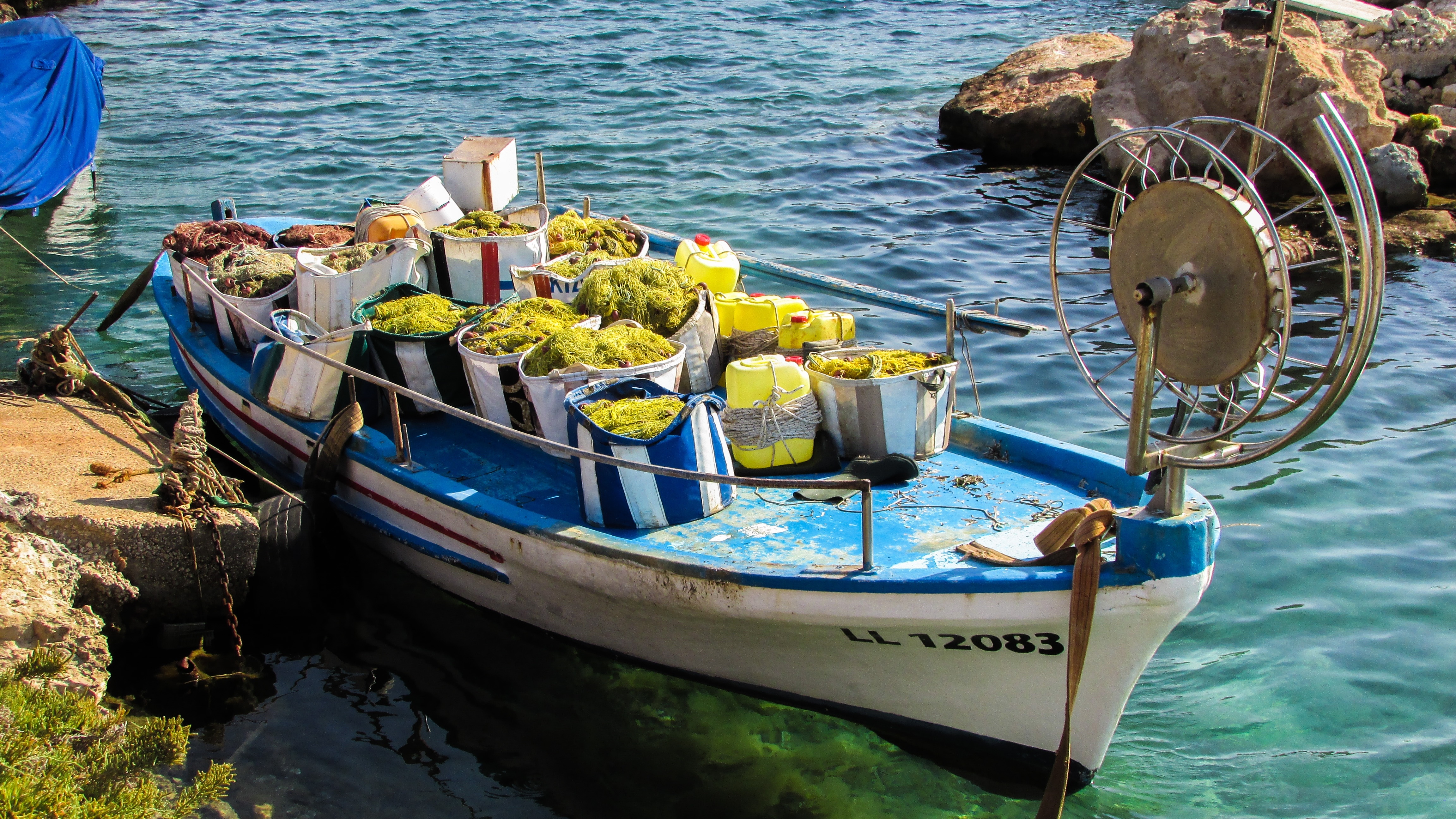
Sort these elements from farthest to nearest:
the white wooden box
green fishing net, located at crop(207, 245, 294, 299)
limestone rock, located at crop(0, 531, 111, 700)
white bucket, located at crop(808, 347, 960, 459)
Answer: the white wooden box
green fishing net, located at crop(207, 245, 294, 299)
white bucket, located at crop(808, 347, 960, 459)
limestone rock, located at crop(0, 531, 111, 700)

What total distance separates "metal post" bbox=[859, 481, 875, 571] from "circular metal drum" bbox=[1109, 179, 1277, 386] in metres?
1.39

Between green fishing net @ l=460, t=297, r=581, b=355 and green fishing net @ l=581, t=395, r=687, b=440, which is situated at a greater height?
green fishing net @ l=460, t=297, r=581, b=355

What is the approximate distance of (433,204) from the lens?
31.4ft

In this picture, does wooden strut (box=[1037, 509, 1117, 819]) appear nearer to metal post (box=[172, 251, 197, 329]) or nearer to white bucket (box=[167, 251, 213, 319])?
white bucket (box=[167, 251, 213, 319])

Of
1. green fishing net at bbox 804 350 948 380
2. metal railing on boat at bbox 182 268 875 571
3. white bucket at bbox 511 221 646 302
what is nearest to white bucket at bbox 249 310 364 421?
metal railing on boat at bbox 182 268 875 571

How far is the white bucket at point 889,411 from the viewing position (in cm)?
634

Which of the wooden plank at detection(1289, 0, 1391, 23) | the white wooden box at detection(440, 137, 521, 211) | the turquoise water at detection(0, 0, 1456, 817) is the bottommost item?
the turquoise water at detection(0, 0, 1456, 817)

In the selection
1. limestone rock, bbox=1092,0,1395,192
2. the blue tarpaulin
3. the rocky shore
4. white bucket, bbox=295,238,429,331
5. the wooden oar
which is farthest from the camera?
the blue tarpaulin

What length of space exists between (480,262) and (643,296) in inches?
75.5

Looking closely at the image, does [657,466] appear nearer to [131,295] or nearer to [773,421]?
[773,421]

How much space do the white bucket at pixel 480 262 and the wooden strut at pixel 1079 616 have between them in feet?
16.7

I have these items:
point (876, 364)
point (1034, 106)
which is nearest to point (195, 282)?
point (876, 364)

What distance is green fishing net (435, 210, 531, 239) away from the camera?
8.62 metres

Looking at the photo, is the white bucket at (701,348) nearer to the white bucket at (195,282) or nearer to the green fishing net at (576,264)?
the green fishing net at (576,264)
